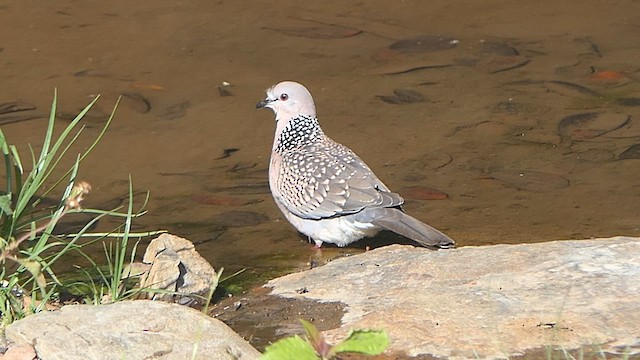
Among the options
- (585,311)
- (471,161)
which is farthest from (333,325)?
(471,161)

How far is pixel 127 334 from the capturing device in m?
3.98

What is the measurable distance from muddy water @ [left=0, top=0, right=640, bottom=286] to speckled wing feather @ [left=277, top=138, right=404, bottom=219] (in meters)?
A: 0.28

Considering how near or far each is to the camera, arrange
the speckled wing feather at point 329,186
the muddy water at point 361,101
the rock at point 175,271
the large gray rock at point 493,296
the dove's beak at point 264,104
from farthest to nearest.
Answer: the dove's beak at point 264,104 → the muddy water at point 361,101 → the speckled wing feather at point 329,186 → the rock at point 175,271 → the large gray rock at point 493,296

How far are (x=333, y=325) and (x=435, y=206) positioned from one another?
8.11 feet

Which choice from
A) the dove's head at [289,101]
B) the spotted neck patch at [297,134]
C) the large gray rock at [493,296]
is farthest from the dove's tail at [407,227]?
the dove's head at [289,101]

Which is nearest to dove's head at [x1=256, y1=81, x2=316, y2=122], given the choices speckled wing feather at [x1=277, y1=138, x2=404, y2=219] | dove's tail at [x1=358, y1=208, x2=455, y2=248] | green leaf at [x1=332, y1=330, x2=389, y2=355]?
speckled wing feather at [x1=277, y1=138, x2=404, y2=219]

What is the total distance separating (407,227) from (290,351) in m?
3.43

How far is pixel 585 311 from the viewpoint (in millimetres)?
4312

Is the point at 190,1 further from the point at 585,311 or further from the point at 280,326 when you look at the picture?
the point at 585,311

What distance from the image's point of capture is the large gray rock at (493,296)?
4184mm

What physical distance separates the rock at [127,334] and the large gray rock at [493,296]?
26.1 inches

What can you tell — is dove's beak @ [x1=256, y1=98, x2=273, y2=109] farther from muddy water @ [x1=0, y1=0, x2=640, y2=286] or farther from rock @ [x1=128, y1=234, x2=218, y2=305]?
rock @ [x1=128, y1=234, x2=218, y2=305]

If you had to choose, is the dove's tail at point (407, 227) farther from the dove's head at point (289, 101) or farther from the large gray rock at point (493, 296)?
the dove's head at point (289, 101)

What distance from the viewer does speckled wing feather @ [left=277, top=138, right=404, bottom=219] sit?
645 centimetres
